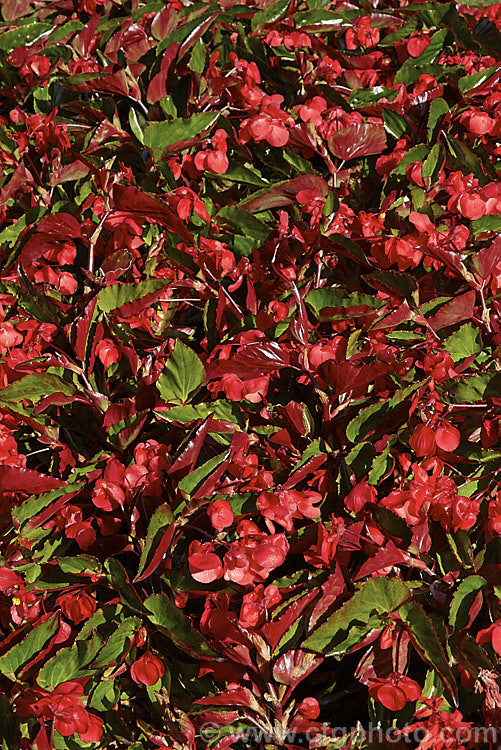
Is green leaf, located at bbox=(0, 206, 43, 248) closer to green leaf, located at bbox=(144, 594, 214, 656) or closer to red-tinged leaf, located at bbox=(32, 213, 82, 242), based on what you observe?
red-tinged leaf, located at bbox=(32, 213, 82, 242)

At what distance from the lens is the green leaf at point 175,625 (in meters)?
1.01

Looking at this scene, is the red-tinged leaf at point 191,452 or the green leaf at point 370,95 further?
the green leaf at point 370,95

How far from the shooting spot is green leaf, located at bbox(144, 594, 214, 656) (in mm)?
1008

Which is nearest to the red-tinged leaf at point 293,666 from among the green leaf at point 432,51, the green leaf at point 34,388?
the green leaf at point 34,388

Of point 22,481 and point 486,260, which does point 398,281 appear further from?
point 22,481

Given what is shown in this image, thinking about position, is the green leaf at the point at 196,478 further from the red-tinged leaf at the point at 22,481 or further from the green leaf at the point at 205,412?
the red-tinged leaf at the point at 22,481

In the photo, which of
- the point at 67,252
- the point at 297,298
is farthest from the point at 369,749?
the point at 67,252

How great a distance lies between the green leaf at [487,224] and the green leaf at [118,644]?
97cm

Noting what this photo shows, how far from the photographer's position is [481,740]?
96 cm

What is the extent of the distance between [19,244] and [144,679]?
89cm

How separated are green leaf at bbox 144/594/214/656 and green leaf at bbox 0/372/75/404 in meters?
0.39

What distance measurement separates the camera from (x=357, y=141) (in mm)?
1502

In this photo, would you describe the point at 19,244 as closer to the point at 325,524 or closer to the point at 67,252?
the point at 67,252

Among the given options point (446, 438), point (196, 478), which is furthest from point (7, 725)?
point (446, 438)
